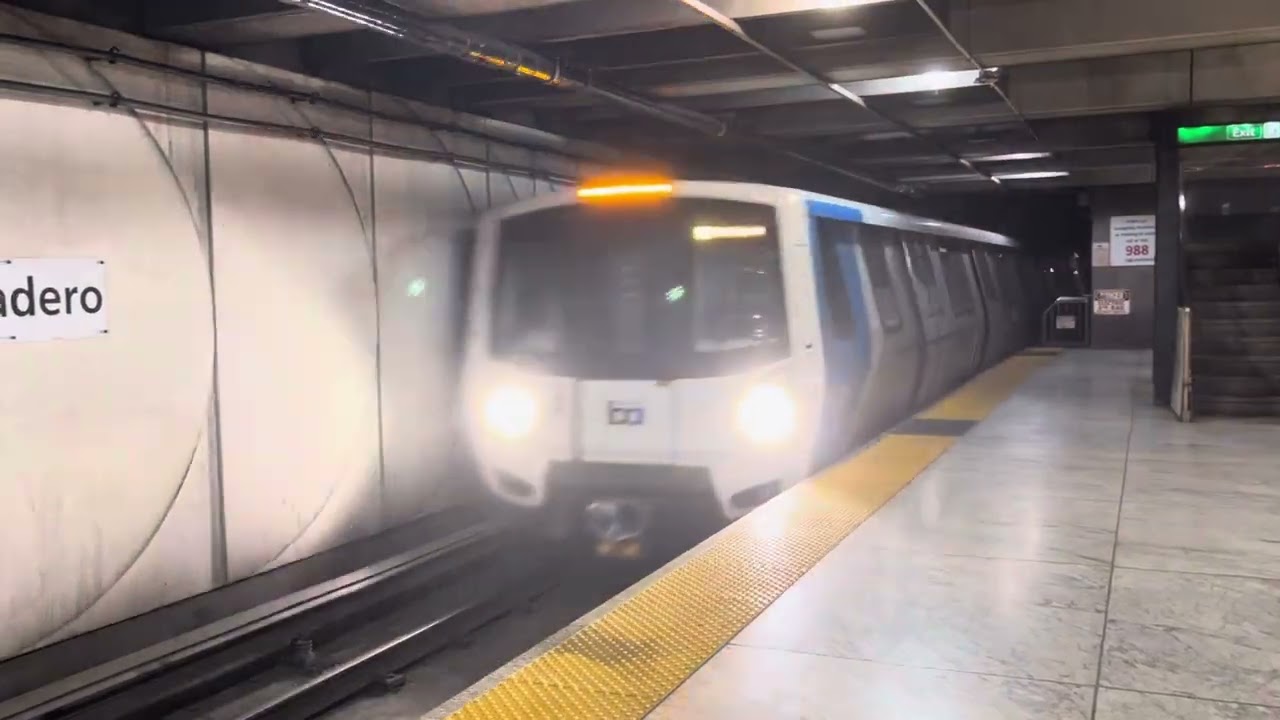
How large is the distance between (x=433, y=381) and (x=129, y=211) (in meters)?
2.92

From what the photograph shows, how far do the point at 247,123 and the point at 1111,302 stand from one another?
1520 cm

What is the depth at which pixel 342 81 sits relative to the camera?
717 centimetres

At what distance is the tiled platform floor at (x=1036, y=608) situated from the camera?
11.0ft

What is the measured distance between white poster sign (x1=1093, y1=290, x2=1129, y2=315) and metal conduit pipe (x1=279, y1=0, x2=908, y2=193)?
36.0ft

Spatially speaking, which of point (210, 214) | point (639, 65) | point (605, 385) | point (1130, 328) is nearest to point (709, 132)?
point (639, 65)

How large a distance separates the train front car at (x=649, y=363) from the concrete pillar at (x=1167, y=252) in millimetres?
5291

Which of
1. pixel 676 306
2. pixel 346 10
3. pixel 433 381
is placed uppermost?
pixel 346 10

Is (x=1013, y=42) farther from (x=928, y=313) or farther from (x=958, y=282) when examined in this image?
(x=958, y=282)

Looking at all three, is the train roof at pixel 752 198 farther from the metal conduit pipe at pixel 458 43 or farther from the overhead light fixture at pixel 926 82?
the overhead light fixture at pixel 926 82

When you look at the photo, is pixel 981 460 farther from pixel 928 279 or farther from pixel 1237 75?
pixel 1237 75

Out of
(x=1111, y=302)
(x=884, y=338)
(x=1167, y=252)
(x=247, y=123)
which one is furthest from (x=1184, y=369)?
(x=1111, y=302)

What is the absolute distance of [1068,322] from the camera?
19.9 m

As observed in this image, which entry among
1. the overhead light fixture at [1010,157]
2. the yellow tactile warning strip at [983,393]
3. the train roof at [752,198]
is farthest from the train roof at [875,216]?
the yellow tactile warning strip at [983,393]

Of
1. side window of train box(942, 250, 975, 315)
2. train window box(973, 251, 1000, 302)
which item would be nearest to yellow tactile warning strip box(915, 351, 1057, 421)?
side window of train box(942, 250, 975, 315)
